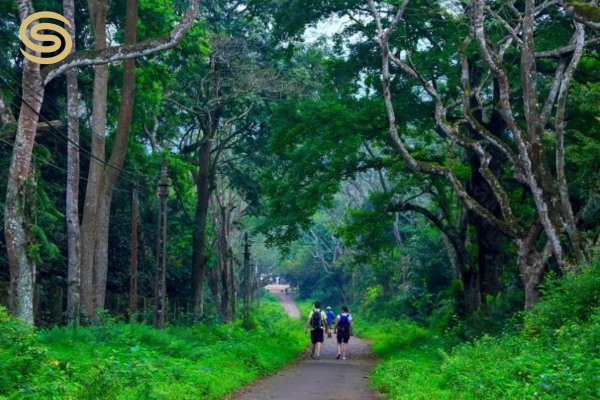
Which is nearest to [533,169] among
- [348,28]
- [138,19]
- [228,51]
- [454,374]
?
[454,374]

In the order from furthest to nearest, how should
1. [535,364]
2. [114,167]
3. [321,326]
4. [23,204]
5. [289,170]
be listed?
[289,170] → [321,326] → [114,167] → [23,204] → [535,364]

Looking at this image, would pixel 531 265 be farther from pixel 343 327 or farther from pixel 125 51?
pixel 125 51

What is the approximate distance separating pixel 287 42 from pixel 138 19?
4.88m

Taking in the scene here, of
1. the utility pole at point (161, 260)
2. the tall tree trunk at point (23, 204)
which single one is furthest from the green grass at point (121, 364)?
the tall tree trunk at point (23, 204)

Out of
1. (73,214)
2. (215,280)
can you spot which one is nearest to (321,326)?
(73,214)

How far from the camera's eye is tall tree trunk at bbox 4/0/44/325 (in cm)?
1953

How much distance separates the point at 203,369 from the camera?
59.8 ft

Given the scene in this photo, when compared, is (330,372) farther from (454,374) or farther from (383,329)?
(383,329)

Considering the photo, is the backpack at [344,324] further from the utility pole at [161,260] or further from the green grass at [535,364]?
the utility pole at [161,260]

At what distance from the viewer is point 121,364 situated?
14.0m

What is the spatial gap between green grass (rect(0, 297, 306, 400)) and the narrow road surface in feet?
1.71

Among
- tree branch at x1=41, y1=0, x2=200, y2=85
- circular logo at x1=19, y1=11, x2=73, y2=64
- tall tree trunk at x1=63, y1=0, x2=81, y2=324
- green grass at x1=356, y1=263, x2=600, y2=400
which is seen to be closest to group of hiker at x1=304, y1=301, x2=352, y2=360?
green grass at x1=356, y1=263, x2=600, y2=400

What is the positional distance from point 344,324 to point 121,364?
1507cm

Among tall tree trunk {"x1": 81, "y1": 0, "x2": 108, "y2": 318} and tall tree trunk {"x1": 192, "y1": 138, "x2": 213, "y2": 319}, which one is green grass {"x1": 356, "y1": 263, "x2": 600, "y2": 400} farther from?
tall tree trunk {"x1": 192, "y1": 138, "x2": 213, "y2": 319}
